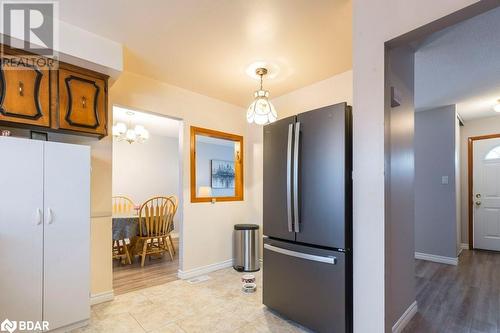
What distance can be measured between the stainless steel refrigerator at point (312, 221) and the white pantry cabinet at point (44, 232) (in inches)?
66.9

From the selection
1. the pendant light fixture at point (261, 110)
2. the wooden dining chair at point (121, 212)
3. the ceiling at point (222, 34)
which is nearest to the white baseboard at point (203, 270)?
the wooden dining chair at point (121, 212)

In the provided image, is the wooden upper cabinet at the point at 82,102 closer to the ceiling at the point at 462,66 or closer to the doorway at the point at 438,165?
the doorway at the point at 438,165

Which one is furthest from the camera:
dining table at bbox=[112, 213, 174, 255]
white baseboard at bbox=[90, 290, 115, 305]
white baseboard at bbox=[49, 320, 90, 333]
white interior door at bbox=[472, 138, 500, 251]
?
white interior door at bbox=[472, 138, 500, 251]

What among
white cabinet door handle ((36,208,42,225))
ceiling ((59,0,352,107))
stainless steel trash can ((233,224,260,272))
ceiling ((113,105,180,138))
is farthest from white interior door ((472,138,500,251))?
white cabinet door handle ((36,208,42,225))

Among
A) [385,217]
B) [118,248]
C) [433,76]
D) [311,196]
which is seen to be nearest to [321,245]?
[311,196]

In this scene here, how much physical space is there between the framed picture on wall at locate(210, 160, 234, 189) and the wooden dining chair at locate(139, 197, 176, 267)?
2.14 meters

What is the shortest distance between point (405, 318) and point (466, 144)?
4492 mm

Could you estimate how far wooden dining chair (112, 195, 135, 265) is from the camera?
4.03m

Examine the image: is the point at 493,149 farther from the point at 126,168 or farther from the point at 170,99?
the point at 126,168

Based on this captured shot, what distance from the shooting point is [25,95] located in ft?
6.53

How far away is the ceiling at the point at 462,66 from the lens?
2117 millimetres

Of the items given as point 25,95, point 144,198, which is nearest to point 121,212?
point 144,198

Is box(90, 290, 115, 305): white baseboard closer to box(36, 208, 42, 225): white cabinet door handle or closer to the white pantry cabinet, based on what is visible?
the white pantry cabinet

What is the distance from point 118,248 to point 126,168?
2.16 meters
